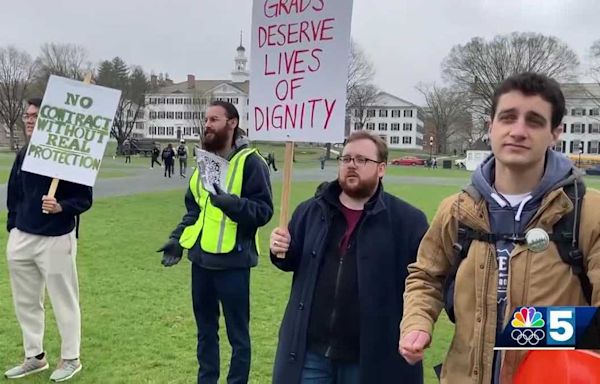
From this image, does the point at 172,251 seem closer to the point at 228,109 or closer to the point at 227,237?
the point at 227,237

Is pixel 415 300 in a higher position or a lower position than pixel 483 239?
lower

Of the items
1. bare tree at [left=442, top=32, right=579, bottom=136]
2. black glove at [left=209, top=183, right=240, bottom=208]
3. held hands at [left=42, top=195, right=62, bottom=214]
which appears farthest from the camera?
bare tree at [left=442, top=32, right=579, bottom=136]

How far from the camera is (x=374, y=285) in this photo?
303 centimetres

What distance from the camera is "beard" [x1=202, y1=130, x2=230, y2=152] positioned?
14.4 ft

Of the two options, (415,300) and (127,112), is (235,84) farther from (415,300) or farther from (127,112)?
(415,300)

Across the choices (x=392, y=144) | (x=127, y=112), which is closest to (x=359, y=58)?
(x=127, y=112)

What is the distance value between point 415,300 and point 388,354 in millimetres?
738

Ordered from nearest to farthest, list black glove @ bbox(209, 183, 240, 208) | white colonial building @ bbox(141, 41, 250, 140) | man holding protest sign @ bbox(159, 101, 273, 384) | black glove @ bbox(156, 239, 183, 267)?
black glove @ bbox(209, 183, 240, 208) → man holding protest sign @ bbox(159, 101, 273, 384) → black glove @ bbox(156, 239, 183, 267) → white colonial building @ bbox(141, 41, 250, 140)

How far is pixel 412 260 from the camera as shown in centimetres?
313

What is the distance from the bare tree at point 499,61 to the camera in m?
69.3

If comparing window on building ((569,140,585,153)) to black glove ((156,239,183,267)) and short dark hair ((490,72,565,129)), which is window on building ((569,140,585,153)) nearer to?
black glove ((156,239,183,267))

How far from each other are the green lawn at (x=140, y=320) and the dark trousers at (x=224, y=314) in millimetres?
543

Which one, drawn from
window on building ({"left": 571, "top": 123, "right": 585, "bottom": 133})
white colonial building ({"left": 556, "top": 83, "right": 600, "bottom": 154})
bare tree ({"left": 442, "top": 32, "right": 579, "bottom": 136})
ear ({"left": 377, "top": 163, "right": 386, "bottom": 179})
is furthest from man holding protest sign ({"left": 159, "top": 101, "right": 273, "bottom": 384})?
window on building ({"left": 571, "top": 123, "right": 585, "bottom": 133})

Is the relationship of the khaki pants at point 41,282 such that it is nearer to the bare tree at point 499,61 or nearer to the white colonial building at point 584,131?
the bare tree at point 499,61
